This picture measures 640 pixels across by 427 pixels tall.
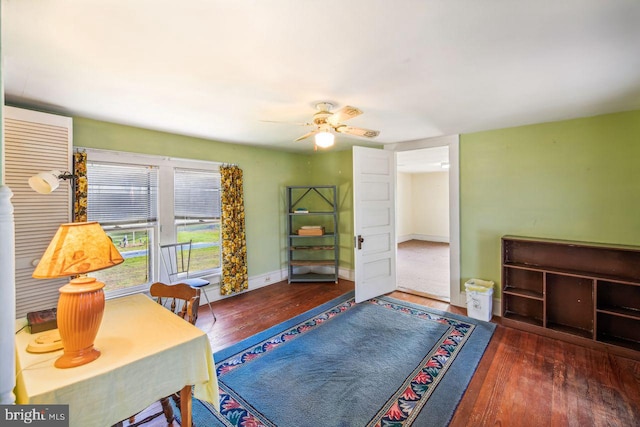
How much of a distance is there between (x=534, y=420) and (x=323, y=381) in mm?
1432

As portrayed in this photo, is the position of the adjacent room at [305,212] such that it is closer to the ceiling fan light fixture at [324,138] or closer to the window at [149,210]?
the window at [149,210]

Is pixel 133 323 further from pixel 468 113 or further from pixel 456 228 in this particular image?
pixel 456 228

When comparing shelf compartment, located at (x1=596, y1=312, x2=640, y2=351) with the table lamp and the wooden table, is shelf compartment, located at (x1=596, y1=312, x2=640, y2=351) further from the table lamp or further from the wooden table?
the table lamp

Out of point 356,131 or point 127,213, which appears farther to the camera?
point 127,213

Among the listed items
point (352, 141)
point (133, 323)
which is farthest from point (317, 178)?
point (133, 323)

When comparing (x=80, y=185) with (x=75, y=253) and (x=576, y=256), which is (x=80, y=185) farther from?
(x=576, y=256)

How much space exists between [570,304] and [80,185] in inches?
208

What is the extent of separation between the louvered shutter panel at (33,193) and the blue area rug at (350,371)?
5.32ft

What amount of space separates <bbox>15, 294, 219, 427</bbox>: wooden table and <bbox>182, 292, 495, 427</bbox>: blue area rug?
26.1 inches

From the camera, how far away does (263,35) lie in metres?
1.47

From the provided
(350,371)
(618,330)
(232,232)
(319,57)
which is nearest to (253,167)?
(232,232)

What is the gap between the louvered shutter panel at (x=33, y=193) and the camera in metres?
2.19

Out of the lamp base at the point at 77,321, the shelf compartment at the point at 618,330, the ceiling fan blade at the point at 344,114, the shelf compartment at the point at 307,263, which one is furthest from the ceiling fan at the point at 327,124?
the shelf compartment at the point at 618,330

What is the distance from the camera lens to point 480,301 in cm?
325
